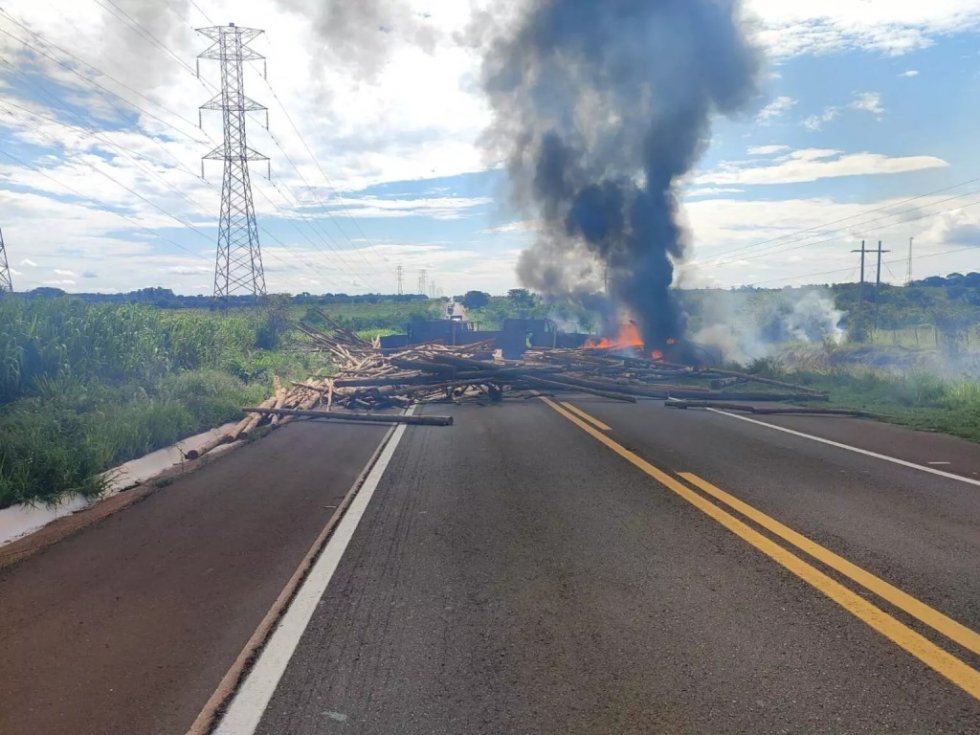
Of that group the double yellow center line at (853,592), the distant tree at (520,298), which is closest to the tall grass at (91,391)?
the double yellow center line at (853,592)

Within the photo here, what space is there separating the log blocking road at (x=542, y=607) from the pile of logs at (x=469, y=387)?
726cm

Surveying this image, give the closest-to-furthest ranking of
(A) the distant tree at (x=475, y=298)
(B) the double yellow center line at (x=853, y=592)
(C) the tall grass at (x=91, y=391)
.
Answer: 1. (B) the double yellow center line at (x=853, y=592)
2. (C) the tall grass at (x=91, y=391)
3. (A) the distant tree at (x=475, y=298)

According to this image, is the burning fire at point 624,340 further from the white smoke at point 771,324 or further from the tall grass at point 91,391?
the tall grass at point 91,391

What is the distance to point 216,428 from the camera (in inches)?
538

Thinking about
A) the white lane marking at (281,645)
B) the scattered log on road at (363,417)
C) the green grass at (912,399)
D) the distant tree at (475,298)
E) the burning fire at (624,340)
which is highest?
the distant tree at (475,298)

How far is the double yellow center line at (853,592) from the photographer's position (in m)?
3.42

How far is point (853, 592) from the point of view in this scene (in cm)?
434

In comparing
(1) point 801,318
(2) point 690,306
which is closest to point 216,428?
(2) point 690,306

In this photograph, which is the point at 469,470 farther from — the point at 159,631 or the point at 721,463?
the point at 159,631

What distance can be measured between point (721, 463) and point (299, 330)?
30149 millimetres

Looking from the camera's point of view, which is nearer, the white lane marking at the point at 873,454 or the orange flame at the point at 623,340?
the white lane marking at the point at 873,454

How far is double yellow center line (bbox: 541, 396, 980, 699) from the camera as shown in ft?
11.2

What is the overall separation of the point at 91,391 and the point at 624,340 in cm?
2872

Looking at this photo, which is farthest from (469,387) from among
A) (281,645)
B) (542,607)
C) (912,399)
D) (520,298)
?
(520,298)
